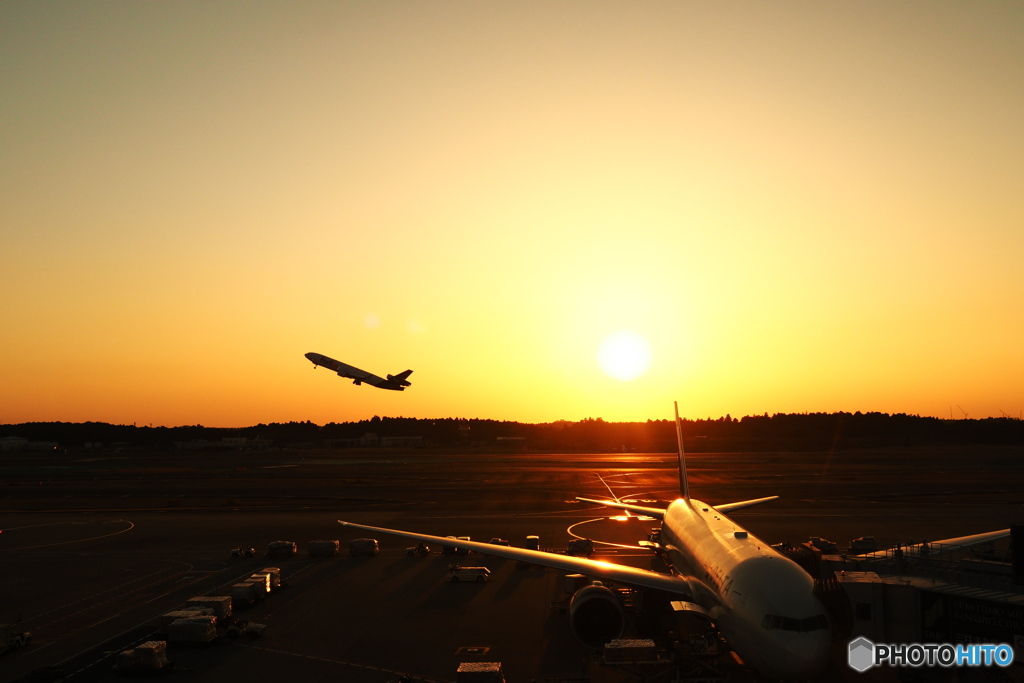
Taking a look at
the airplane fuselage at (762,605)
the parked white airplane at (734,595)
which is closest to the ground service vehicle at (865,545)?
the parked white airplane at (734,595)

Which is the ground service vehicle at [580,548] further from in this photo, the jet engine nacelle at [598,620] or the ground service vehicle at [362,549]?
the jet engine nacelle at [598,620]

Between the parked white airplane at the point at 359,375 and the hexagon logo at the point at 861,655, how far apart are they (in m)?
76.0

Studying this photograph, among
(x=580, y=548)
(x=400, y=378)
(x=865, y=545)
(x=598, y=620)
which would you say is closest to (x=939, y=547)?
(x=865, y=545)

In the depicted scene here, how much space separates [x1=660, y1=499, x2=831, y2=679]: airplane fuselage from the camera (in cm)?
2130

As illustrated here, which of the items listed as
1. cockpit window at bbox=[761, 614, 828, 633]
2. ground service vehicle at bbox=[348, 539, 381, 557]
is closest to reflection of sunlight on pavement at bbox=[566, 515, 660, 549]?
ground service vehicle at bbox=[348, 539, 381, 557]

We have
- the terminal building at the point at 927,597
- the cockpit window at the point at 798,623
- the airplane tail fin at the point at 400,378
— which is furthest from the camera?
the airplane tail fin at the point at 400,378

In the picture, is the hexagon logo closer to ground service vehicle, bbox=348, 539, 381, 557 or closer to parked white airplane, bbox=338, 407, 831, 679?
parked white airplane, bbox=338, 407, 831, 679

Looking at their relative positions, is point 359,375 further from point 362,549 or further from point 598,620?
point 598,620

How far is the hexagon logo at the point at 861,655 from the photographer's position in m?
27.6

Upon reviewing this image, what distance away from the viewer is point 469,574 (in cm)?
4447

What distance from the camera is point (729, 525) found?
33.2 metres

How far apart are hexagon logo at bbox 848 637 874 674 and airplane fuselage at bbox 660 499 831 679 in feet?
18.6

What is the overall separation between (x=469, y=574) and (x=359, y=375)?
61950mm

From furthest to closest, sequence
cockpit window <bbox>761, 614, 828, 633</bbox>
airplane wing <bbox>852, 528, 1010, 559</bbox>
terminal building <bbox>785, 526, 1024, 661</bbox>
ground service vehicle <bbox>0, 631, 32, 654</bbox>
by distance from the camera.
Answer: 1. airplane wing <bbox>852, 528, 1010, 559</bbox>
2. ground service vehicle <bbox>0, 631, 32, 654</bbox>
3. terminal building <bbox>785, 526, 1024, 661</bbox>
4. cockpit window <bbox>761, 614, 828, 633</bbox>
